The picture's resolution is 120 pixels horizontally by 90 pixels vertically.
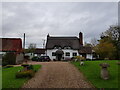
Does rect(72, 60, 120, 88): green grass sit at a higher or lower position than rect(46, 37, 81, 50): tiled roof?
lower

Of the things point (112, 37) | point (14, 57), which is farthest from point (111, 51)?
point (14, 57)

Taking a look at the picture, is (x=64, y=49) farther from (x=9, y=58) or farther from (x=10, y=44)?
(x=9, y=58)

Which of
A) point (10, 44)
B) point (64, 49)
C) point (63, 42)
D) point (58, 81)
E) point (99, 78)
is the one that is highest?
point (63, 42)

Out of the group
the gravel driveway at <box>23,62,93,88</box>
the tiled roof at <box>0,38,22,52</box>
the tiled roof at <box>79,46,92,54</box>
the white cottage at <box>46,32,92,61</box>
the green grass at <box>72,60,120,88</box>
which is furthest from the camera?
the tiled roof at <box>79,46,92,54</box>

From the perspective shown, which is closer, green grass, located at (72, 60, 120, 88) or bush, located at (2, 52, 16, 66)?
green grass, located at (72, 60, 120, 88)

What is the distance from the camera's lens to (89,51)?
1857 inches

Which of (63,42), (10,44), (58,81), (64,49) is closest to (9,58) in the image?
(10,44)

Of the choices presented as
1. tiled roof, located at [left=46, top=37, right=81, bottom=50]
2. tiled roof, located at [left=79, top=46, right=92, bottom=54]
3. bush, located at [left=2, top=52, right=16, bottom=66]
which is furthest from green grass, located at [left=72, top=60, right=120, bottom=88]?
tiled roof, located at [left=46, top=37, right=81, bottom=50]

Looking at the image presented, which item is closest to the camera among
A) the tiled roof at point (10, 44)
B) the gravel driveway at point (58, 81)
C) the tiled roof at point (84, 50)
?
the gravel driveway at point (58, 81)

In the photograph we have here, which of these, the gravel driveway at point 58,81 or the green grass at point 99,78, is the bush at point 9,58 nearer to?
the gravel driveway at point 58,81

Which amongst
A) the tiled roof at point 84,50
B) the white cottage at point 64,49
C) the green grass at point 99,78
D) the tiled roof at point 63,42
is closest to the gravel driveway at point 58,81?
the green grass at point 99,78

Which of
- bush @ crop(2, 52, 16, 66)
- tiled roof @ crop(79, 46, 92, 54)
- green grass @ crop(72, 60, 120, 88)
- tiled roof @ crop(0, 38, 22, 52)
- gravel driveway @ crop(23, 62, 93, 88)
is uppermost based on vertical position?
tiled roof @ crop(0, 38, 22, 52)

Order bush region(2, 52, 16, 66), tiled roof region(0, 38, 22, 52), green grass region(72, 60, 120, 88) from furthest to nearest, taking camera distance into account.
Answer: tiled roof region(0, 38, 22, 52) < bush region(2, 52, 16, 66) < green grass region(72, 60, 120, 88)

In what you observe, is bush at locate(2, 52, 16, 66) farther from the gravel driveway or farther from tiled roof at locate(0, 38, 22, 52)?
the gravel driveway
